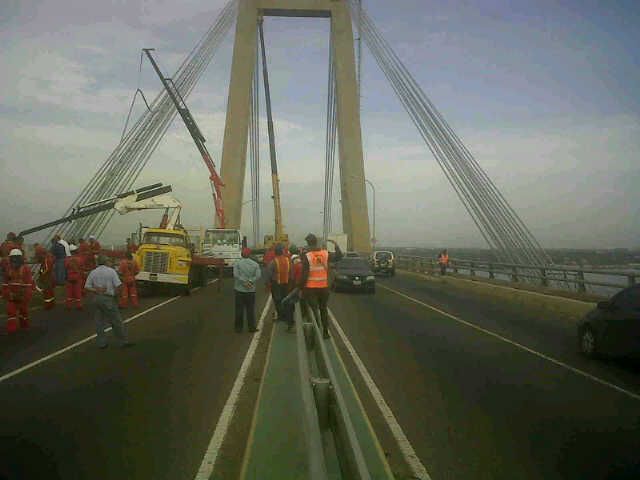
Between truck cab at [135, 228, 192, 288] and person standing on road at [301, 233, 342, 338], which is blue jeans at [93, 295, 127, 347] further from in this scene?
truck cab at [135, 228, 192, 288]

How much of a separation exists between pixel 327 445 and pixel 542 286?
1794cm

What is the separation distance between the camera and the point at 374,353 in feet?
30.1

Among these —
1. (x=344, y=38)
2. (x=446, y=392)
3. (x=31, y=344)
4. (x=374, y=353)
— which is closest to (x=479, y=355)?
(x=374, y=353)

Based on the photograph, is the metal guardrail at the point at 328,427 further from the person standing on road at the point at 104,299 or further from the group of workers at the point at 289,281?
the person standing on road at the point at 104,299

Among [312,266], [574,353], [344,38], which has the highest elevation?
[344,38]

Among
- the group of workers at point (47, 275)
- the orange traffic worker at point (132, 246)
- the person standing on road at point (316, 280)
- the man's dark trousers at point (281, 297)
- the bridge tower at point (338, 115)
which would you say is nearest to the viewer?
the person standing on road at point (316, 280)

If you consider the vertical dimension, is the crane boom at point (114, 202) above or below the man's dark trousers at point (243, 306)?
above

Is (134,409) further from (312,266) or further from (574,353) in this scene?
(574,353)

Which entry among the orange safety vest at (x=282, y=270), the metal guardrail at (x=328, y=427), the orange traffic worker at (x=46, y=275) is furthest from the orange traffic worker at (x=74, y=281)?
the metal guardrail at (x=328, y=427)

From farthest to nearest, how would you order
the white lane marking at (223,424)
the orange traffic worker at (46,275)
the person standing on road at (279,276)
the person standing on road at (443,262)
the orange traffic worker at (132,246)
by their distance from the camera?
the person standing on road at (443,262) → the orange traffic worker at (132,246) → the orange traffic worker at (46,275) → the person standing on road at (279,276) → the white lane marking at (223,424)

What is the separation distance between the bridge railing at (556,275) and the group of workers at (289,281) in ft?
24.7

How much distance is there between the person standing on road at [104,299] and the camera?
368 inches

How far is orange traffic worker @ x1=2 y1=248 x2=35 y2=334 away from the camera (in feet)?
36.8

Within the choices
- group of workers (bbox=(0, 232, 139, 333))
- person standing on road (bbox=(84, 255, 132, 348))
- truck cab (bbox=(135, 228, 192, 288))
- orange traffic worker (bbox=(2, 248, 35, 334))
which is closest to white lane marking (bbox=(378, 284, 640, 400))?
person standing on road (bbox=(84, 255, 132, 348))
